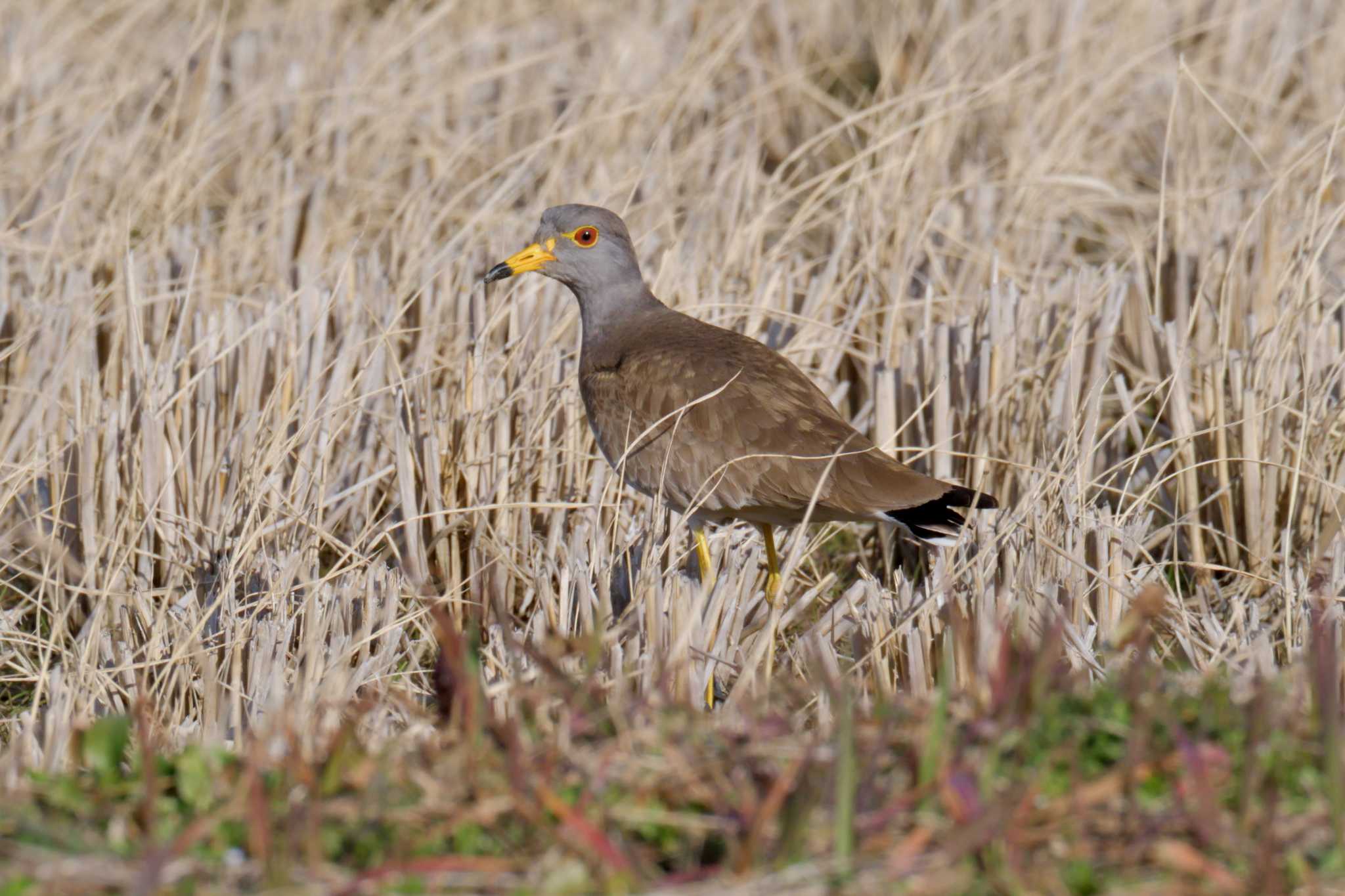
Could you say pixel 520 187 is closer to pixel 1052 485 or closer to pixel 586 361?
Answer: pixel 586 361

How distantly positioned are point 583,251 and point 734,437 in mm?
814

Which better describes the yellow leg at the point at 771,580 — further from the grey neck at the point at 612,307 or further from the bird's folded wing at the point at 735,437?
the grey neck at the point at 612,307

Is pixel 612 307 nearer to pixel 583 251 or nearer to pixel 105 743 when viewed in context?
pixel 583 251

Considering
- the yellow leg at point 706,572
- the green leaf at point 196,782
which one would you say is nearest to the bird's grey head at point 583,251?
the yellow leg at point 706,572

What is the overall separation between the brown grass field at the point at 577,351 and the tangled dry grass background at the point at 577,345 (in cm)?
2

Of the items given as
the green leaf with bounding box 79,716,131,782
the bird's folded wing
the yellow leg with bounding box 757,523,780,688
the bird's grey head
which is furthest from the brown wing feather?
the green leaf with bounding box 79,716,131,782

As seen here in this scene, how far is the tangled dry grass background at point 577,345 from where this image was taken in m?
3.49

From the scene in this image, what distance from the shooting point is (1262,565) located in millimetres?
4031

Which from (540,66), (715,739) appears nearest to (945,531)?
(715,739)

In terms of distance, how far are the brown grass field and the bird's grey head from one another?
0.18 metres

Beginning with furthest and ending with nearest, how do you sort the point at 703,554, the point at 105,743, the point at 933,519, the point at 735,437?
1. the point at 703,554
2. the point at 735,437
3. the point at 933,519
4. the point at 105,743

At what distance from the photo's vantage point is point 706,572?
3939 mm

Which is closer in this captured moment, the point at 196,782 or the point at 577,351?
the point at 196,782

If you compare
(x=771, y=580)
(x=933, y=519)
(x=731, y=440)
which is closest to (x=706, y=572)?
(x=771, y=580)
